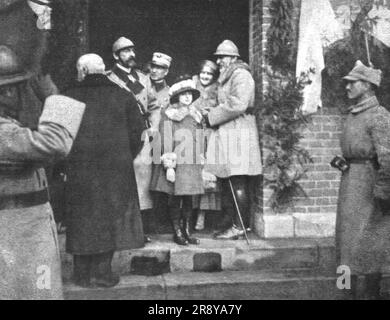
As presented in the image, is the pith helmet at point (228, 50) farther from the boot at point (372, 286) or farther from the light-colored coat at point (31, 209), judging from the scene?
the light-colored coat at point (31, 209)

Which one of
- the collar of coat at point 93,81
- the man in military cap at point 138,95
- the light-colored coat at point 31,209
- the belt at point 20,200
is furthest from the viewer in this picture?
the man in military cap at point 138,95

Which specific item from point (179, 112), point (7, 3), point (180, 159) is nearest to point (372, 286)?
point (180, 159)

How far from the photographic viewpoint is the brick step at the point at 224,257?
4.87 m

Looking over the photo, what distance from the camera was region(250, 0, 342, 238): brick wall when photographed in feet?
18.0

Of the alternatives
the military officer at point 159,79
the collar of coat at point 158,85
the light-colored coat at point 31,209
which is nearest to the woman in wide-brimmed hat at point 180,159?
the military officer at point 159,79

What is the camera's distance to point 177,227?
5.23 metres

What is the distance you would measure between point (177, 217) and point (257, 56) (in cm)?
204

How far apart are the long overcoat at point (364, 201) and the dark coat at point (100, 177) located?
73.3 inches

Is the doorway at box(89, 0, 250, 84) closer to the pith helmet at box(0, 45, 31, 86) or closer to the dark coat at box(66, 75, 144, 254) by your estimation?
the dark coat at box(66, 75, 144, 254)

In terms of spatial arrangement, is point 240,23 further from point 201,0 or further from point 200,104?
point 200,104

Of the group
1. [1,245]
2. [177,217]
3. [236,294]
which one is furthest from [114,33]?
[1,245]

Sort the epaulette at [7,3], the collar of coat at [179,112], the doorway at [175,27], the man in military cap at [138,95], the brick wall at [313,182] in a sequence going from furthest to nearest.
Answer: the doorway at [175,27] → the brick wall at [313,182] → the man in military cap at [138,95] → the collar of coat at [179,112] → the epaulette at [7,3]

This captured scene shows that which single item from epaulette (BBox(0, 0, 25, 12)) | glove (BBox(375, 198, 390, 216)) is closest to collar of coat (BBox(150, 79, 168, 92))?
epaulette (BBox(0, 0, 25, 12))

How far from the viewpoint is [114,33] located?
6027 mm
